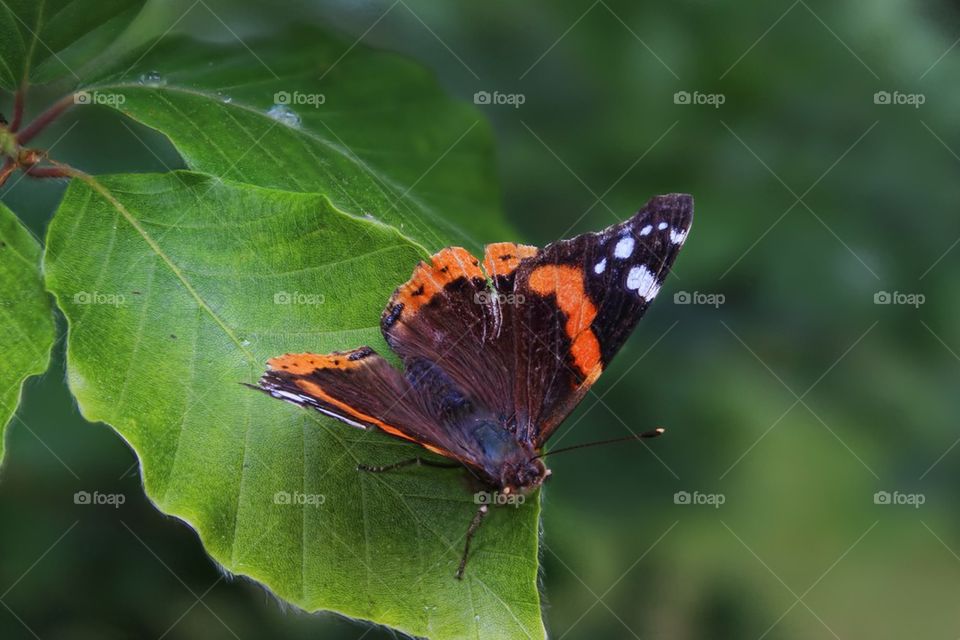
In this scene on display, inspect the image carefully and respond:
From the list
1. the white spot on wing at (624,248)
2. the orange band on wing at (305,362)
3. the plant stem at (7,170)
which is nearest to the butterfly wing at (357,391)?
the orange band on wing at (305,362)

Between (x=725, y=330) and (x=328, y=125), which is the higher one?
(x=725, y=330)

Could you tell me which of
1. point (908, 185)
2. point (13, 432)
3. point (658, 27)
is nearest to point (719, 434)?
point (908, 185)

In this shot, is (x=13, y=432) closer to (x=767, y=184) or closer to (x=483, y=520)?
(x=483, y=520)

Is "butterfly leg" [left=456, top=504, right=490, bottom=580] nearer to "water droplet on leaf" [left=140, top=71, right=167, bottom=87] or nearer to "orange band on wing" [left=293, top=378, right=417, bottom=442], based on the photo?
"orange band on wing" [left=293, top=378, right=417, bottom=442]

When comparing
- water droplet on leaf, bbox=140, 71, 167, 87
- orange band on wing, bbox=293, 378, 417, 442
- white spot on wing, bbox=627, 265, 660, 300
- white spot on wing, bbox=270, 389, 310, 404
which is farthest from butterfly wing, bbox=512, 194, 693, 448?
water droplet on leaf, bbox=140, 71, 167, 87

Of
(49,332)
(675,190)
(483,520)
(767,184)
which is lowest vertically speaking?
(49,332)

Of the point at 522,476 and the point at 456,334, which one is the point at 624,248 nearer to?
the point at 456,334

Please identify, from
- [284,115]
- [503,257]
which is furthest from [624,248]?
[284,115]
